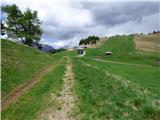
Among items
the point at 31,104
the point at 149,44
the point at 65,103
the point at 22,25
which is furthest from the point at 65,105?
the point at 149,44

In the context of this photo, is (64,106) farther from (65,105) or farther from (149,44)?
(149,44)

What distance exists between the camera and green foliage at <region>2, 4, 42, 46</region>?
3378 inches

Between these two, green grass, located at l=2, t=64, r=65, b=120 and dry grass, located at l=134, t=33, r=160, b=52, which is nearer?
green grass, located at l=2, t=64, r=65, b=120

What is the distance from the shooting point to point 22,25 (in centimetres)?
8725

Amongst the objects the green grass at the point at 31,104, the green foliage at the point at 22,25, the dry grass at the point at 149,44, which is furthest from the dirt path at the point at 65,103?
the dry grass at the point at 149,44

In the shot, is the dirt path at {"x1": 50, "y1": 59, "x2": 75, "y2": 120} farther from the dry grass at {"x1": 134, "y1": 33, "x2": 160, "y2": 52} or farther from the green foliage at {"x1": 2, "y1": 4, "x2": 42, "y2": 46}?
the dry grass at {"x1": 134, "y1": 33, "x2": 160, "y2": 52}

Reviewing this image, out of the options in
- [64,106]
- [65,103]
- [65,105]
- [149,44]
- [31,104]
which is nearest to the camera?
[64,106]

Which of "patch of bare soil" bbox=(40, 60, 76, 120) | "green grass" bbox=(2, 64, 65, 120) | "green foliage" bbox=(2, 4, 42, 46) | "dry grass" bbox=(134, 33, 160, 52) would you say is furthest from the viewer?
"dry grass" bbox=(134, 33, 160, 52)

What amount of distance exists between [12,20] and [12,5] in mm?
4696

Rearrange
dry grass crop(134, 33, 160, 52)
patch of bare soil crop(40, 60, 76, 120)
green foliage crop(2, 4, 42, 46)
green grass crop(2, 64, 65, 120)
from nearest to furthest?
patch of bare soil crop(40, 60, 76, 120)
green grass crop(2, 64, 65, 120)
green foliage crop(2, 4, 42, 46)
dry grass crop(134, 33, 160, 52)

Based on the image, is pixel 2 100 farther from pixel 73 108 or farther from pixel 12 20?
pixel 12 20

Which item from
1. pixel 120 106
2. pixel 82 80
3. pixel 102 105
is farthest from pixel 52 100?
pixel 82 80

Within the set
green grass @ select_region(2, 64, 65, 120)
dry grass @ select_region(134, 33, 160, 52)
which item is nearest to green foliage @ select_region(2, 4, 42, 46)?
dry grass @ select_region(134, 33, 160, 52)

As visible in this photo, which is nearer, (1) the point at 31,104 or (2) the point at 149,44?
(1) the point at 31,104
